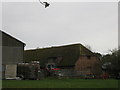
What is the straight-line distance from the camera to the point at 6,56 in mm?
42531

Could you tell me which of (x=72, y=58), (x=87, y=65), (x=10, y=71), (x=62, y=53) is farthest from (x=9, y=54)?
(x=87, y=65)

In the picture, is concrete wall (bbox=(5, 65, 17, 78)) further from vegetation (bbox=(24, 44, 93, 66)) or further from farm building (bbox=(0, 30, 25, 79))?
vegetation (bbox=(24, 44, 93, 66))

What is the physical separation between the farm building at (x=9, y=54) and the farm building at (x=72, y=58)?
55.9 feet

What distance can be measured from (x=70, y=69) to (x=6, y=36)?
19807 mm

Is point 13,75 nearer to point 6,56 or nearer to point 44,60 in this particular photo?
point 6,56

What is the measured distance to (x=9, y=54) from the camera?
1689 inches

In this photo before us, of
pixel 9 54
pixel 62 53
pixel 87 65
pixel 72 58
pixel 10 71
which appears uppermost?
pixel 62 53

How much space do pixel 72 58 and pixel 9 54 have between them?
20.1m

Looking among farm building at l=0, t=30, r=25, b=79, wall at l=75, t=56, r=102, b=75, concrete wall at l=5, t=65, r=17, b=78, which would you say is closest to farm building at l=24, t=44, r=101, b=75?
wall at l=75, t=56, r=102, b=75

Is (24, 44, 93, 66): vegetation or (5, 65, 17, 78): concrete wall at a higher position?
(24, 44, 93, 66): vegetation

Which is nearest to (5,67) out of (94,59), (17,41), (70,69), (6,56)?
(6,56)

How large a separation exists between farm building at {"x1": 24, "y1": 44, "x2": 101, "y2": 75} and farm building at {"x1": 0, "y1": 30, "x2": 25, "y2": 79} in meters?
17.0

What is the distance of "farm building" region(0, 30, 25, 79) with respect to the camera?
4225 centimetres

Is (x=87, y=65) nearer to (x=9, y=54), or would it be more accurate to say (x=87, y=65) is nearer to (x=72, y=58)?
(x=72, y=58)
